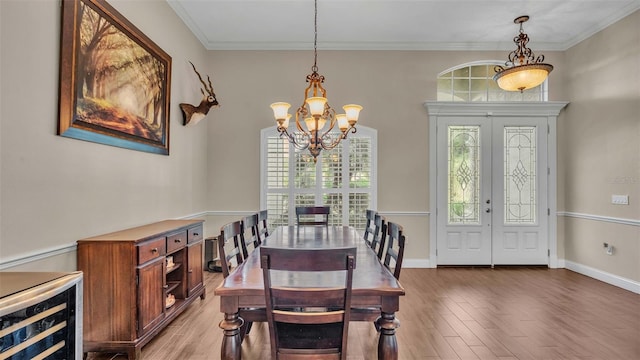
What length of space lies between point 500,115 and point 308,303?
15.3 ft

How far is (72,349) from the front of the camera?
1566 millimetres

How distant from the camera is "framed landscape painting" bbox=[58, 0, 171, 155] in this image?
217 cm

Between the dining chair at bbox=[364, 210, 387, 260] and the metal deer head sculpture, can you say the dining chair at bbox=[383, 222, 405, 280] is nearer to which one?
the dining chair at bbox=[364, 210, 387, 260]

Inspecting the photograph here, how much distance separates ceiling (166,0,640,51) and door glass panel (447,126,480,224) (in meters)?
1.36

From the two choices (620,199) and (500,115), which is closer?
(620,199)

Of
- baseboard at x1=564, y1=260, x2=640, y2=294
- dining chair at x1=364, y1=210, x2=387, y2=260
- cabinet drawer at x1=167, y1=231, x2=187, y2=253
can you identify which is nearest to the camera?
dining chair at x1=364, y1=210, x2=387, y2=260

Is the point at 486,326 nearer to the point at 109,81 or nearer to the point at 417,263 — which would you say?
the point at 417,263

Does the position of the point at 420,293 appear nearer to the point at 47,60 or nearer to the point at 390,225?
the point at 390,225

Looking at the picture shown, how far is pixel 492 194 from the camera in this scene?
480 centimetres

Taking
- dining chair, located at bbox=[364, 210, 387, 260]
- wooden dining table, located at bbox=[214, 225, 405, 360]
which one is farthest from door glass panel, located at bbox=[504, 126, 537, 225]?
wooden dining table, located at bbox=[214, 225, 405, 360]

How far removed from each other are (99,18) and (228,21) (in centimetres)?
207

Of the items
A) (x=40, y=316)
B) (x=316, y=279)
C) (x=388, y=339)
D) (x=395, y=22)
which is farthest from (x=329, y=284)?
(x=395, y=22)

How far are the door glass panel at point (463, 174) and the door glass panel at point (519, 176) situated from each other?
0.45m

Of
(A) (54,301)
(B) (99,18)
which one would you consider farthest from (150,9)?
(A) (54,301)
